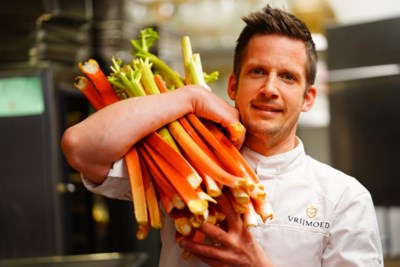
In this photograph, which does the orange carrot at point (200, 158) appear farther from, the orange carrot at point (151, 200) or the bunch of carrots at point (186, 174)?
the orange carrot at point (151, 200)

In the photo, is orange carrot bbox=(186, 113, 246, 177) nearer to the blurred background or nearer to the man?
the man

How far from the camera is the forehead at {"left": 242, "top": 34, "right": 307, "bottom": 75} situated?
1.48m

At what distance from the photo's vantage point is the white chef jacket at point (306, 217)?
1426 mm

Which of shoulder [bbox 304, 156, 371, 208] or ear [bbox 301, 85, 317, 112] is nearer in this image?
shoulder [bbox 304, 156, 371, 208]

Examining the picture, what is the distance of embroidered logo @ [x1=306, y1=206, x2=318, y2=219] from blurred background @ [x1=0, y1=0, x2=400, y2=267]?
1.48 meters

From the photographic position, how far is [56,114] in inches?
167

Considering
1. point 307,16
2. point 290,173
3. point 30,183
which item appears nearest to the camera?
point 290,173

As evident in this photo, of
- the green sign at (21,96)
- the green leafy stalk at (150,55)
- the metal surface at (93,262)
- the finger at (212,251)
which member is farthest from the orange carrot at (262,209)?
the green sign at (21,96)

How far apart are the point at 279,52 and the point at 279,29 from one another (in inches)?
2.5

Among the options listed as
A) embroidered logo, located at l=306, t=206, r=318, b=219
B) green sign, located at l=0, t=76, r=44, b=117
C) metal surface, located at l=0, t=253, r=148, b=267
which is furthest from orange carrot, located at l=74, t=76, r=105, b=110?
green sign, located at l=0, t=76, r=44, b=117

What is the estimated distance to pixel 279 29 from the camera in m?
1.51

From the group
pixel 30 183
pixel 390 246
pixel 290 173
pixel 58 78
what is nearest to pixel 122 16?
pixel 58 78

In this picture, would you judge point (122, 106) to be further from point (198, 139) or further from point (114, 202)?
point (114, 202)

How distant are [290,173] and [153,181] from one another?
0.38 m
